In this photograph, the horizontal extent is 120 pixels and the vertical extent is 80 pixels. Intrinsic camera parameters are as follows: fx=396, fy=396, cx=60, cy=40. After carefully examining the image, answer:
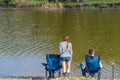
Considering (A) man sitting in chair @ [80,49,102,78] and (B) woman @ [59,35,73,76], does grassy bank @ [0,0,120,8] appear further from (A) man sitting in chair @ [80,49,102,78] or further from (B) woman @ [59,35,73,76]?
(A) man sitting in chair @ [80,49,102,78]

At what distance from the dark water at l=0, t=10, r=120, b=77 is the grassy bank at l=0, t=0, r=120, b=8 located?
2081 centimetres

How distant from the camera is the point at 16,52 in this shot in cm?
3206


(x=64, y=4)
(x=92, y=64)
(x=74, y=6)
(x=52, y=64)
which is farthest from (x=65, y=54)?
(x=64, y=4)

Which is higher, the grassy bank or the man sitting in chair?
the man sitting in chair

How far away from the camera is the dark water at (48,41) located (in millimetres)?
26891

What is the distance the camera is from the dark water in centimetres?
2689

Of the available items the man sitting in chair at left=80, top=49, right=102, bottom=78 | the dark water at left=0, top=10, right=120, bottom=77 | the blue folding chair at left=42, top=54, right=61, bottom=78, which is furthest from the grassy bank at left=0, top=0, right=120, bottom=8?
the man sitting in chair at left=80, top=49, right=102, bottom=78

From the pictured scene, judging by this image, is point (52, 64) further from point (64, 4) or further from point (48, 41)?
point (64, 4)

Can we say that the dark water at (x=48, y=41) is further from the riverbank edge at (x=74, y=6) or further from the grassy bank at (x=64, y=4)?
the grassy bank at (x=64, y=4)

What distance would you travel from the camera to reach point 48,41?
37562 mm

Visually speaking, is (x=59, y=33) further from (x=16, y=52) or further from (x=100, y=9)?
(x=100, y=9)

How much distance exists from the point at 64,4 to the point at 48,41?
45.4 metres

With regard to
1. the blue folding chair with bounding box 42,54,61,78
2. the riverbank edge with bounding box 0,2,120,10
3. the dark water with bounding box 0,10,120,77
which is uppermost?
the blue folding chair with bounding box 42,54,61,78

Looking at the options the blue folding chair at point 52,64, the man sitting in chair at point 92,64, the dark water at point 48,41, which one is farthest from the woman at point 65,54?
the dark water at point 48,41
